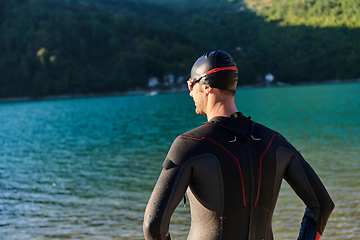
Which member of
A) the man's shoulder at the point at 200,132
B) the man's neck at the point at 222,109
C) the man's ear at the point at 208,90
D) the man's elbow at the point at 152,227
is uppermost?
the man's ear at the point at 208,90

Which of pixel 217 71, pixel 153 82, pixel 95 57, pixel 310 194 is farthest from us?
pixel 95 57

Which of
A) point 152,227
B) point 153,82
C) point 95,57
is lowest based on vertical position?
point 153,82

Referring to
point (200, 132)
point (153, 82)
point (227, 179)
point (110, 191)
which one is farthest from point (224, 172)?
point (153, 82)

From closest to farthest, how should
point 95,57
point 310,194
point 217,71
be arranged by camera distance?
point 217,71, point 310,194, point 95,57

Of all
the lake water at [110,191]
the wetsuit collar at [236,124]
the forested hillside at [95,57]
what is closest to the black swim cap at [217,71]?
the wetsuit collar at [236,124]

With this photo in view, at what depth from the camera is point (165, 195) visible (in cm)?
169

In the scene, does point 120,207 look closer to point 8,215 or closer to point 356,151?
point 8,215

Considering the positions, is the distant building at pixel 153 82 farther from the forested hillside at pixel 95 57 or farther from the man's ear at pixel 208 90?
the man's ear at pixel 208 90

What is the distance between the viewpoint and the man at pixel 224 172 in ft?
5.57

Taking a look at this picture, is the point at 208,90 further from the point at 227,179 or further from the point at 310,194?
the point at 310,194

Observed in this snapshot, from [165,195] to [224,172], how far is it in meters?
0.31

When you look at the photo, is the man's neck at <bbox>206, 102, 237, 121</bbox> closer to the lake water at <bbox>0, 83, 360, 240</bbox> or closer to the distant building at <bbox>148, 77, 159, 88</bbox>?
the lake water at <bbox>0, 83, 360, 240</bbox>

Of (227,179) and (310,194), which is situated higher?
(227,179)

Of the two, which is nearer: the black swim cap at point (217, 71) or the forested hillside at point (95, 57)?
the black swim cap at point (217, 71)
